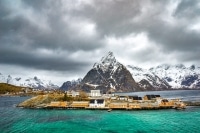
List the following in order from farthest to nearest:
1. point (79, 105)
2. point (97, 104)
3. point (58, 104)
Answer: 1. point (58, 104)
2. point (79, 105)
3. point (97, 104)

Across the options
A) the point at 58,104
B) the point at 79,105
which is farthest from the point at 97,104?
the point at 58,104

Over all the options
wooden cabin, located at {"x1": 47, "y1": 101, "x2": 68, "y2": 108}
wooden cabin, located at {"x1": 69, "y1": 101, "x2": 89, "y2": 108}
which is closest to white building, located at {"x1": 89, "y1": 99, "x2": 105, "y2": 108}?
wooden cabin, located at {"x1": 69, "y1": 101, "x2": 89, "y2": 108}

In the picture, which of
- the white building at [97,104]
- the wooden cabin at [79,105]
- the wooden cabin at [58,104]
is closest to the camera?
the white building at [97,104]

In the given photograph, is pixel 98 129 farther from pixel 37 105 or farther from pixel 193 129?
pixel 37 105

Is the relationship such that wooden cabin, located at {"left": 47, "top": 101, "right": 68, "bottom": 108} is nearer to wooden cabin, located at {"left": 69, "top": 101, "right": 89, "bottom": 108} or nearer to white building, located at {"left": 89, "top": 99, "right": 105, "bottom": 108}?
wooden cabin, located at {"left": 69, "top": 101, "right": 89, "bottom": 108}

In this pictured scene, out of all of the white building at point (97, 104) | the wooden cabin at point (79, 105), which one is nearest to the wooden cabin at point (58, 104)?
the wooden cabin at point (79, 105)

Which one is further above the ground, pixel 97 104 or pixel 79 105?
pixel 97 104

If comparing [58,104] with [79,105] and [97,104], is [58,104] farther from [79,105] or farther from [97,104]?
[97,104]

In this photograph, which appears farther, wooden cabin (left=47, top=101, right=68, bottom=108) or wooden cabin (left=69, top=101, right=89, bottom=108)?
wooden cabin (left=47, top=101, right=68, bottom=108)

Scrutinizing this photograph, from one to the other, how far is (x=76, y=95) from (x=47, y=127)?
94941mm

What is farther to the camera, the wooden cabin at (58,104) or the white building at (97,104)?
the wooden cabin at (58,104)

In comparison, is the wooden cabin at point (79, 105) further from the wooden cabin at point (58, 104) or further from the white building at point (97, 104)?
the wooden cabin at point (58, 104)

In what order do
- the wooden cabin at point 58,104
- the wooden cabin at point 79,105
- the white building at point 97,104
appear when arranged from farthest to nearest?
the wooden cabin at point 58,104 → the wooden cabin at point 79,105 → the white building at point 97,104

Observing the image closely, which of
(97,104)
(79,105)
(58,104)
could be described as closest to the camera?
(97,104)
